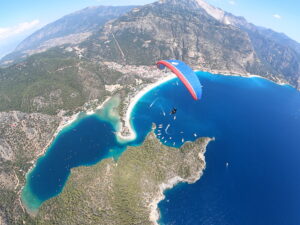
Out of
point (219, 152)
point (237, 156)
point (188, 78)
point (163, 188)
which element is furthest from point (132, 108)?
point (188, 78)

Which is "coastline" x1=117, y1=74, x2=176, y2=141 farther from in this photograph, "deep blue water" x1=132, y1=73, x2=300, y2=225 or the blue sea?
"deep blue water" x1=132, y1=73, x2=300, y2=225

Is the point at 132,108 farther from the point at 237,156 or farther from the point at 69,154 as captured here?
the point at 237,156

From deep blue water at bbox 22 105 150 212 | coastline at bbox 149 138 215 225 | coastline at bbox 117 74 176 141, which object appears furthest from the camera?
coastline at bbox 117 74 176 141

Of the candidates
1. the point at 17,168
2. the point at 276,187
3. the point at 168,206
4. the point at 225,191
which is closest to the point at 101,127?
the point at 17,168

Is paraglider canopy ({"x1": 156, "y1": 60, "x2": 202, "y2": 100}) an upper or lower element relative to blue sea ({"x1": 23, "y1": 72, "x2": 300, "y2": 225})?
upper

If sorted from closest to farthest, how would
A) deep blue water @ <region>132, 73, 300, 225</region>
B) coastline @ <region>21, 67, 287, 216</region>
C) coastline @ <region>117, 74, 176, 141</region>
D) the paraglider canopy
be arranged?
1. the paraglider canopy
2. deep blue water @ <region>132, 73, 300, 225</region>
3. coastline @ <region>21, 67, 287, 216</region>
4. coastline @ <region>117, 74, 176, 141</region>

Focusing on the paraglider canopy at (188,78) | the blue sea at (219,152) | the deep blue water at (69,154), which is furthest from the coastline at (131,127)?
the paraglider canopy at (188,78)

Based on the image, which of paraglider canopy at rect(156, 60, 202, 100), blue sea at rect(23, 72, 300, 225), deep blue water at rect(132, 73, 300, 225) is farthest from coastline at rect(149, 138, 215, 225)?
paraglider canopy at rect(156, 60, 202, 100)

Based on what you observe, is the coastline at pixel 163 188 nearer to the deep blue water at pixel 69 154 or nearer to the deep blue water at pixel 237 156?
the deep blue water at pixel 237 156
